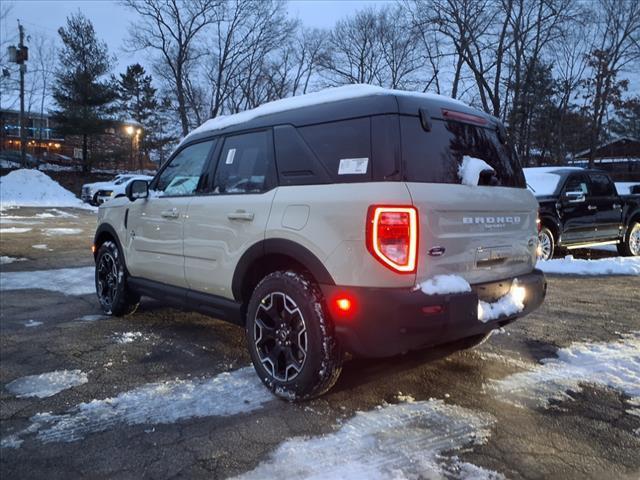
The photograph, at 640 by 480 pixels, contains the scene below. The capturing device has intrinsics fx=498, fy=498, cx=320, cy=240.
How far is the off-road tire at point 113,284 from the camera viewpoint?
202 inches

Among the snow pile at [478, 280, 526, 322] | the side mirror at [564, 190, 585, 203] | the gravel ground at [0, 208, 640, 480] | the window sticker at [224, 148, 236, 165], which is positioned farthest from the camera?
the side mirror at [564, 190, 585, 203]

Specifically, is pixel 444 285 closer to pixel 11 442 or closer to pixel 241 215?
pixel 241 215

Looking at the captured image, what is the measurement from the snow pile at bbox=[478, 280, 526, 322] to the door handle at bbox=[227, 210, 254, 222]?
5.25 ft

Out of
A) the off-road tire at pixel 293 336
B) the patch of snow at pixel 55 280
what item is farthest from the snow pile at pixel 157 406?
the patch of snow at pixel 55 280

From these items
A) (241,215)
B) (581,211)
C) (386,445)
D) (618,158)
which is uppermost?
(618,158)

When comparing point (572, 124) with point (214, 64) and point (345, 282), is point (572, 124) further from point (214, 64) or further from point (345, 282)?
point (345, 282)

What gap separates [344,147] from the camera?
301 cm

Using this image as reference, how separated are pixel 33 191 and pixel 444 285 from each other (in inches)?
1215

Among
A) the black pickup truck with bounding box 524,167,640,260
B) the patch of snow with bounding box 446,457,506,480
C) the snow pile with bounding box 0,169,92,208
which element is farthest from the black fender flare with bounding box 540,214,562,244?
the snow pile with bounding box 0,169,92,208

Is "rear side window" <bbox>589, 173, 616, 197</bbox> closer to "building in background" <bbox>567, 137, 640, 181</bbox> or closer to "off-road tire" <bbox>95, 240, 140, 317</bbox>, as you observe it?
"off-road tire" <bbox>95, 240, 140, 317</bbox>

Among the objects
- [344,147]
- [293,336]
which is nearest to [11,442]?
[293,336]

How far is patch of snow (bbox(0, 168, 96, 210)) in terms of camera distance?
26.4 metres

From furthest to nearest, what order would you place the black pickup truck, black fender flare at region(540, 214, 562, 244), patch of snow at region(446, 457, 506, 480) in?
the black pickup truck, black fender flare at region(540, 214, 562, 244), patch of snow at region(446, 457, 506, 480)

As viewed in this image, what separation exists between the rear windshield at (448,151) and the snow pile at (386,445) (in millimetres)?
1391
